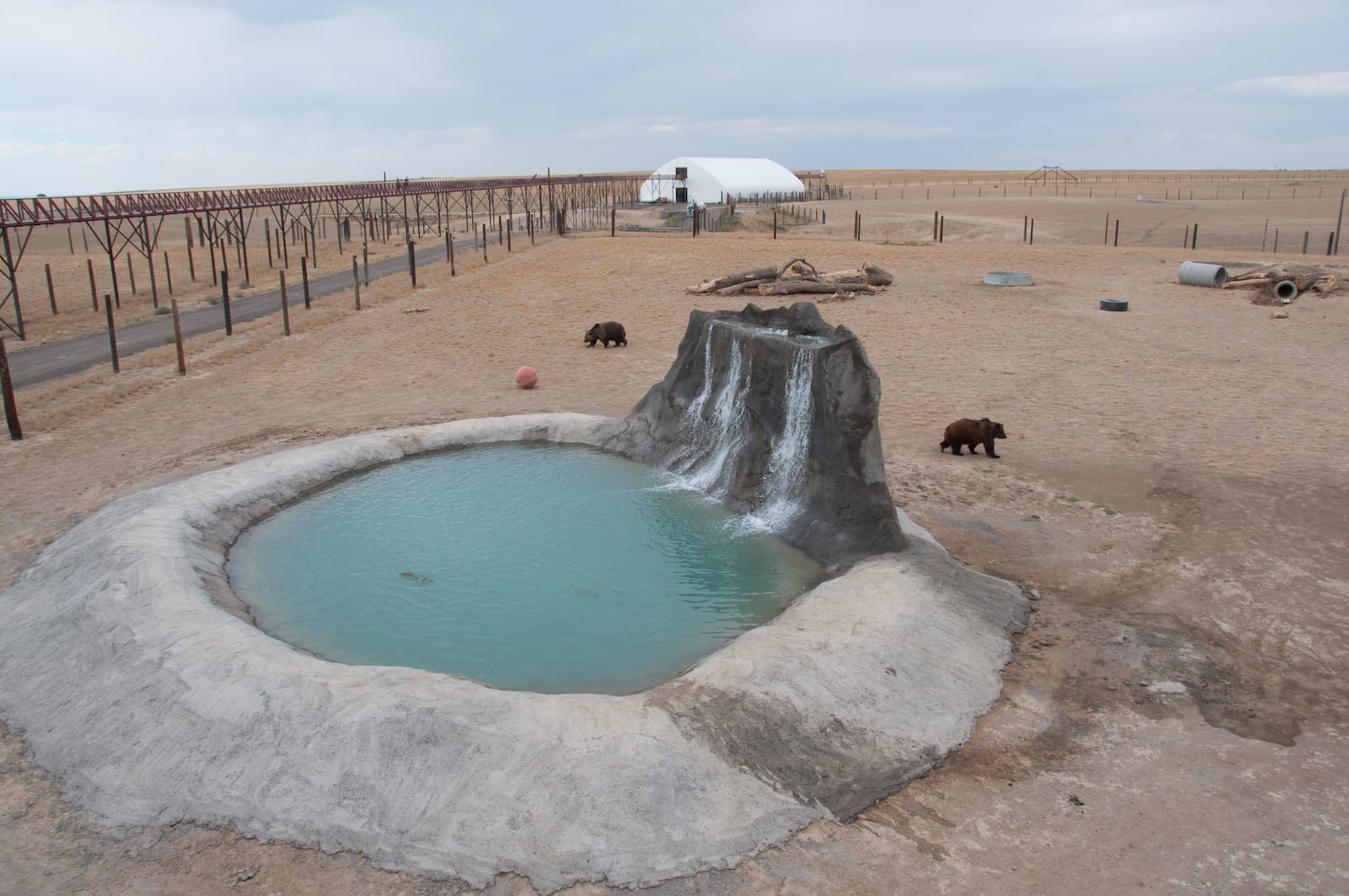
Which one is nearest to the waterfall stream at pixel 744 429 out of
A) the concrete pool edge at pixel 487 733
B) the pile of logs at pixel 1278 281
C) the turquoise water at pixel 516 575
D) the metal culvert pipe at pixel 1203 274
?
the turquoise water at pixel 516 575

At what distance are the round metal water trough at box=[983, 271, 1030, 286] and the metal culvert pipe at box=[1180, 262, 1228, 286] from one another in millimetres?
3815

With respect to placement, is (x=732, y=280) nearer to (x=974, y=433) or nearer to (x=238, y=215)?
(x=974, y=433)

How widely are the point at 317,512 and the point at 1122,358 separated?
44.2ft

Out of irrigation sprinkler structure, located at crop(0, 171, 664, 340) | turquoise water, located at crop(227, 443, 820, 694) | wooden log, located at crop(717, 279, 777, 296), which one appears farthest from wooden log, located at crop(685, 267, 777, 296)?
irrigation sprinkler structure, located at crop(0, 171, 664, 340)

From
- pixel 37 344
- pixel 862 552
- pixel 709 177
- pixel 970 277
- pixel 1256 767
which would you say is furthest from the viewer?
pixel 709 177

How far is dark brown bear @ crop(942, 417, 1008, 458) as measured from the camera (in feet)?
36.2

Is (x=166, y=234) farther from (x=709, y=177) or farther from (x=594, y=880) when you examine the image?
(x=594, y=880)

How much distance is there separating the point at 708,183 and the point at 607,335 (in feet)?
166

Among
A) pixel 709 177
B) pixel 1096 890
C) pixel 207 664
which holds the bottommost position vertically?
pixel 1096 890

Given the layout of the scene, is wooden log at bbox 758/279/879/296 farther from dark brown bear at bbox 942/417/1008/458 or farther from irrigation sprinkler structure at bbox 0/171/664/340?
irrigation sprinkler structure at bbox 0/171/664/340

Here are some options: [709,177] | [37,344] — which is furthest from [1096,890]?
[709,177]

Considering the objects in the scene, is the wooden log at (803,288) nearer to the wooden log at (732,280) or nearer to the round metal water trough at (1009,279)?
the wooden log at (732,280)

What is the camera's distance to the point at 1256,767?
18.0 feet

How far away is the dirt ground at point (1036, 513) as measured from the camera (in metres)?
4.79
